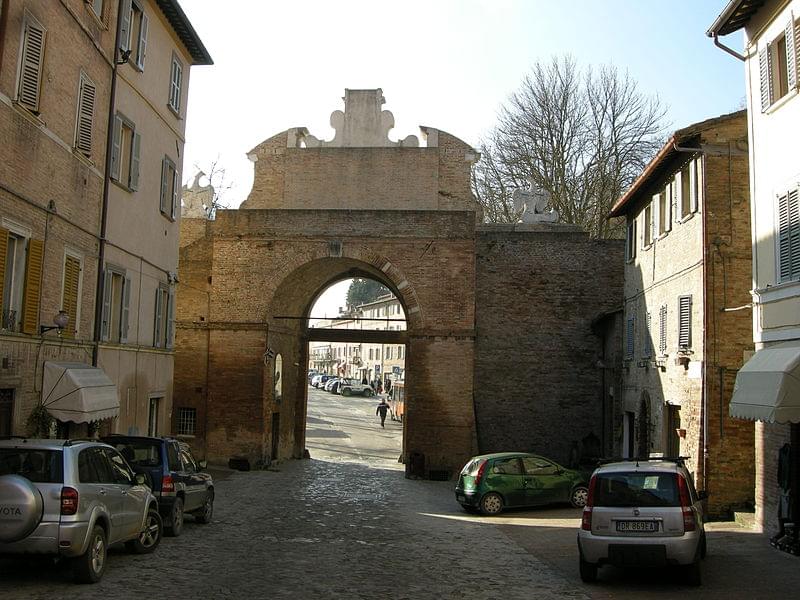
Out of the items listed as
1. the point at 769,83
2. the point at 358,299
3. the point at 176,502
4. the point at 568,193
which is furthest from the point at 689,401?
the point at 358,299

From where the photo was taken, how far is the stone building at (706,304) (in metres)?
15.9

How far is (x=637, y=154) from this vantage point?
115 ft

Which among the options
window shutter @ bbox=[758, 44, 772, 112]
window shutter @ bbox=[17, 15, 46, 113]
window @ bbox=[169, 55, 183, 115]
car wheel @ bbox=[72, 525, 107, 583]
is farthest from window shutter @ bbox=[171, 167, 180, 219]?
window shutter @ bbox=[758, 44, 772, 112]

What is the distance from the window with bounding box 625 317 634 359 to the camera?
23094 mm

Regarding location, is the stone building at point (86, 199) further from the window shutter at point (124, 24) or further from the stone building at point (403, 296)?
the stone building at point (403, 296)

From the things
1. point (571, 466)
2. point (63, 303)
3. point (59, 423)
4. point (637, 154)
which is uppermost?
point (637, 154)

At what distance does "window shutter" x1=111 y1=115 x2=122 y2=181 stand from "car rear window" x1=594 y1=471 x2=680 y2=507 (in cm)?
1110

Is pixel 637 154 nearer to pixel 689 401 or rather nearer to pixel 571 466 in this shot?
pixel 571 466

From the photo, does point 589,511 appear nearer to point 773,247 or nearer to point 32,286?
point 773,247

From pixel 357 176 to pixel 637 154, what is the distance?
12.6m

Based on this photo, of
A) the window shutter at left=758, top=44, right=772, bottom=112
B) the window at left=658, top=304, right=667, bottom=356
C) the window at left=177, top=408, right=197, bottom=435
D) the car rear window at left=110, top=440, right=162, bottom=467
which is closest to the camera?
the car rear window at left=110, top=440, right=162, bottom=467

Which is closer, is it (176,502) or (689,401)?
(176,502)

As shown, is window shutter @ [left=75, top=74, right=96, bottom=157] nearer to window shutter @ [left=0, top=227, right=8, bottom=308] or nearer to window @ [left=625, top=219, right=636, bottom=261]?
window shutter @ [left=0, top=227, right=8, bottom=308]

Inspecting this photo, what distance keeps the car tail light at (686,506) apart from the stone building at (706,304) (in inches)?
242
